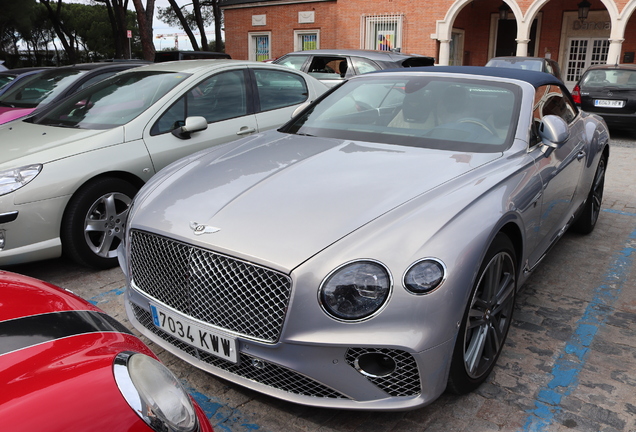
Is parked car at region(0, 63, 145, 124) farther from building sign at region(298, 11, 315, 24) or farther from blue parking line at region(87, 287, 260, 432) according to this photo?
building sign at region(298, 11, 315, 24)

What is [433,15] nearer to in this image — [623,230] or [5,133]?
[623,230]

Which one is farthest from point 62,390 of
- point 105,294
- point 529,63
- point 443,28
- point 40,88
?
point 443,28

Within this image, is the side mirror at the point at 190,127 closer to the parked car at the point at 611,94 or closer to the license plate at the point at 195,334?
the license plate at the point at 195,334

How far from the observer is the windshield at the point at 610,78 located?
1188 centimetres

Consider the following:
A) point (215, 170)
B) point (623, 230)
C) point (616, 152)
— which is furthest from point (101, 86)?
point (616, 152)

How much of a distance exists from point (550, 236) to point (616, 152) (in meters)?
7.32

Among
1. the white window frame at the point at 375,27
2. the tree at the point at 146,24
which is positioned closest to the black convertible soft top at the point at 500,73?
the tree at the point at 146,24

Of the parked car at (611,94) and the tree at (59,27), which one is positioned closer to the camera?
the parked car at (611,94)

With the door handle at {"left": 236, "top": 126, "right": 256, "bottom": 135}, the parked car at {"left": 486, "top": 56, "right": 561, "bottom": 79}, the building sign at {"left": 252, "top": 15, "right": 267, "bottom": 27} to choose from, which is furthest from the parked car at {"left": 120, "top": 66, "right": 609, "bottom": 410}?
the building sign at {"left": 252, "top": 15, "right": 267, "bottom": 27}

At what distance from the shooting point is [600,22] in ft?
77.1

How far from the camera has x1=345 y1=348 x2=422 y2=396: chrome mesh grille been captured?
220cm

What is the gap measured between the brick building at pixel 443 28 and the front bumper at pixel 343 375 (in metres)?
22.9

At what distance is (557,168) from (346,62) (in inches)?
298

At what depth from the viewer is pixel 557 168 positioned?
3.63 meters
